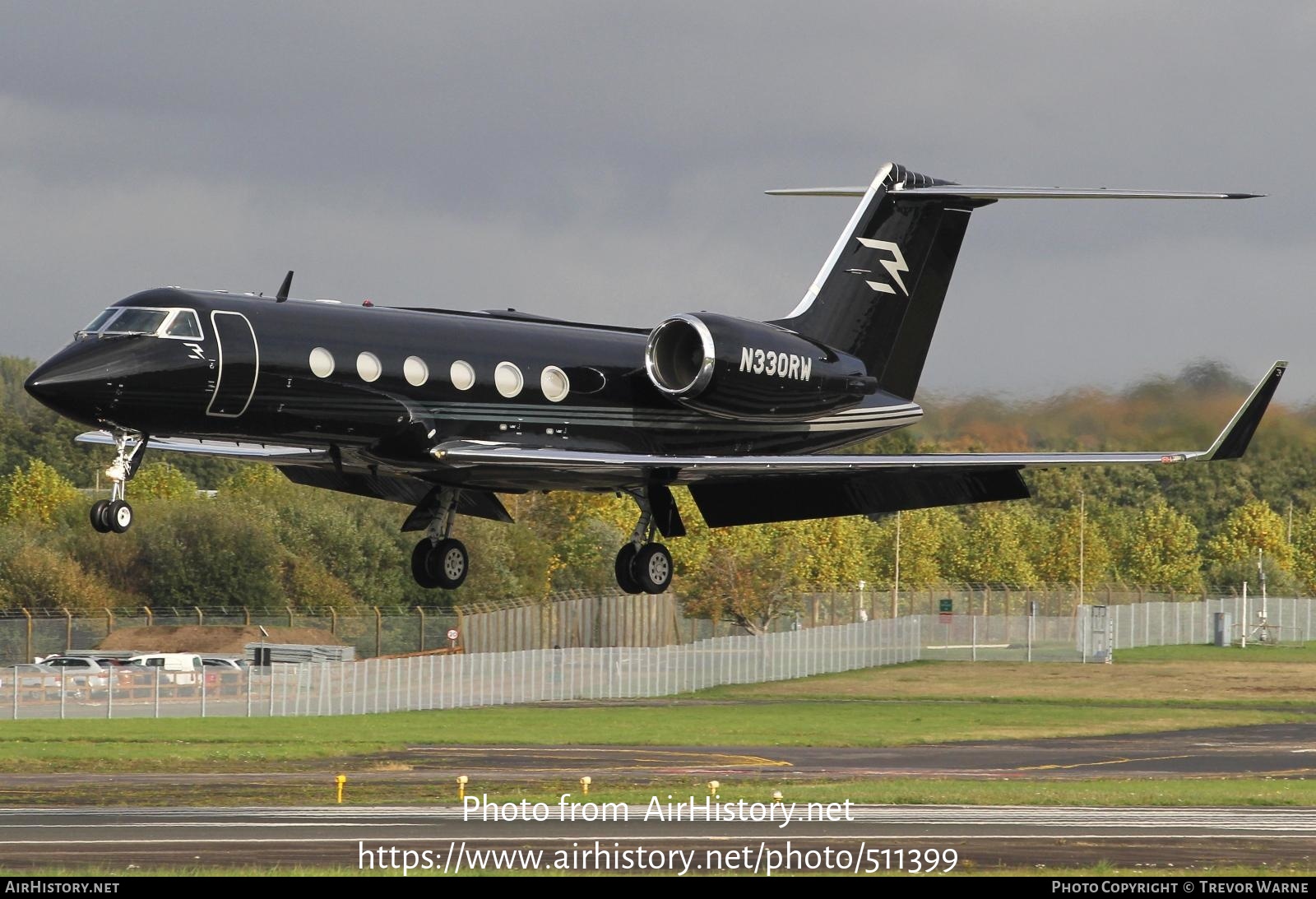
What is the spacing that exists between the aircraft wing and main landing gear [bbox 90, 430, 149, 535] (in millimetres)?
4829

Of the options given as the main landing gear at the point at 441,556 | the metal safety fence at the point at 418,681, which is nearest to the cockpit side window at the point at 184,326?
the main landing gear at the point at 441,556

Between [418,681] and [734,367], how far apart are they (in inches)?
1948

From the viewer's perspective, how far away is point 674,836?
39.6 m

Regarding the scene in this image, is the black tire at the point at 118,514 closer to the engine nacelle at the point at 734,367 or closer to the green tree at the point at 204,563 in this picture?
Result: the engine nacelle at the point at 734,367

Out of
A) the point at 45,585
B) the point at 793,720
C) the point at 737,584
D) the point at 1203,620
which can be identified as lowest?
the point at 793,720

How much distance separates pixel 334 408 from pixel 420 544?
13.6 ft

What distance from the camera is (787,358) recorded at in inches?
1426

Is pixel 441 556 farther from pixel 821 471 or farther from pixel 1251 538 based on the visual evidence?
pixel 1251 538

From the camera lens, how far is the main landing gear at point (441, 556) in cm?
3441

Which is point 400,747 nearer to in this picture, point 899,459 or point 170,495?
point 899,459

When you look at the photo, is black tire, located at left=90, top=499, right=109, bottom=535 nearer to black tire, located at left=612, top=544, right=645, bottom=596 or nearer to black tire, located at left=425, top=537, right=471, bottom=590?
black tire, located at left=425, top=537, right=471, bottom=590

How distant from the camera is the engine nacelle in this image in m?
34.7

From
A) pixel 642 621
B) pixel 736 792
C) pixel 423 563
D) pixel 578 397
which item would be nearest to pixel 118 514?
pixel 423 563

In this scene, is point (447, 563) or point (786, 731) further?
point (786, 731)
